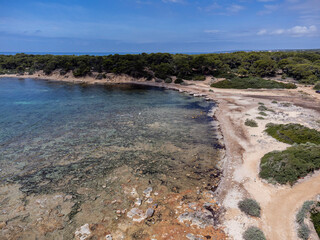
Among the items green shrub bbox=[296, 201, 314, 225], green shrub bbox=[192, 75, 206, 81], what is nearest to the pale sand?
green shrub bbox=[296, 201, 314, 225]

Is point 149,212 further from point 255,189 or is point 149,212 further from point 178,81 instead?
point 178,81

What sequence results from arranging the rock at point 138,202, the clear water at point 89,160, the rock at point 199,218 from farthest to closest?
the rock at point 138,202 → the clear water at point 89,160 → the rock at point 199,218

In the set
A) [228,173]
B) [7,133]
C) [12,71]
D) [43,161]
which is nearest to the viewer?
[228,173]

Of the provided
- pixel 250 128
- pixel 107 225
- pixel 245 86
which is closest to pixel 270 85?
pixel 245 86

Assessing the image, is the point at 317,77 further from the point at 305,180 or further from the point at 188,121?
the point at 305,180

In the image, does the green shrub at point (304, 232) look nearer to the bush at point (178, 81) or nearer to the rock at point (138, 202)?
the rock at point (138, 202)

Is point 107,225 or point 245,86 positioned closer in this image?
point 107,225

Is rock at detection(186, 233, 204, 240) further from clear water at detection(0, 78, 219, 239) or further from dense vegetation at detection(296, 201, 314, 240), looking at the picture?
dense vegetation at detection(296, 201, 314, 240)

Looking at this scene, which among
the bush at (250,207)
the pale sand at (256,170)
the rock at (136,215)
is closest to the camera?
the pale sand at (256,170)

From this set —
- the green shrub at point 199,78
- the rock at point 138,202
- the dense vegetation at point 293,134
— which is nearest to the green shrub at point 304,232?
the rock at point 138,202
